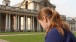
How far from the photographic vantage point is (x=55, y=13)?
4.03 metres

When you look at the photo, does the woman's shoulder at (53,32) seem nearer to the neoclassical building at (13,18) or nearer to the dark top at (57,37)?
the dark top at (57,37)

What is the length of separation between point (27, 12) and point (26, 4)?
16.9 m

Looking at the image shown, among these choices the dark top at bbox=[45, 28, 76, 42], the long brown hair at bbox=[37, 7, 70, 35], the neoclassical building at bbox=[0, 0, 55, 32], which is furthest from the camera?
the neoclassical building at bbox=[0, 0, 55, 32]

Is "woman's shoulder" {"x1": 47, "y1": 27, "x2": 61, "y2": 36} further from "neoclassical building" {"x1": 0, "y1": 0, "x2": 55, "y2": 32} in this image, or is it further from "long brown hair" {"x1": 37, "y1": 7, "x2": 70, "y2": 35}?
"neoclassical building" {"x1": 0, "y1": 0, "x2": 55, "y2": 32}

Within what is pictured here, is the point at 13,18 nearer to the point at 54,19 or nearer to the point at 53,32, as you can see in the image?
the point at 54,19

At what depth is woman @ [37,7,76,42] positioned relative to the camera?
12.5ft

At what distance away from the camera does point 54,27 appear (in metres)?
3.94

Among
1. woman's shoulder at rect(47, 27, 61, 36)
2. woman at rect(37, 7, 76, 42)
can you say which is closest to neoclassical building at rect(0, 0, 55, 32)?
woman at rect(37, 7, 76, 42)

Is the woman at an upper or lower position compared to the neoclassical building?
upper

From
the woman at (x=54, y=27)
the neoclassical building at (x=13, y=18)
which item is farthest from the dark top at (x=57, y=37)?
the neoclassical building at (x=13, y=18)

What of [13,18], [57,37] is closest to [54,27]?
[57,37]

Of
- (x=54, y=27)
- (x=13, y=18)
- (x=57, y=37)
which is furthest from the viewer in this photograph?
(x=13, y=18)

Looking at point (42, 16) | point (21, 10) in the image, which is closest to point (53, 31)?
point (42, 16)

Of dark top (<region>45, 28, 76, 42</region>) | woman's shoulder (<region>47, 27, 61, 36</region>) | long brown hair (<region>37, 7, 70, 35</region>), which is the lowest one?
dark top (<region>45, 28, 76, 42</region>)
